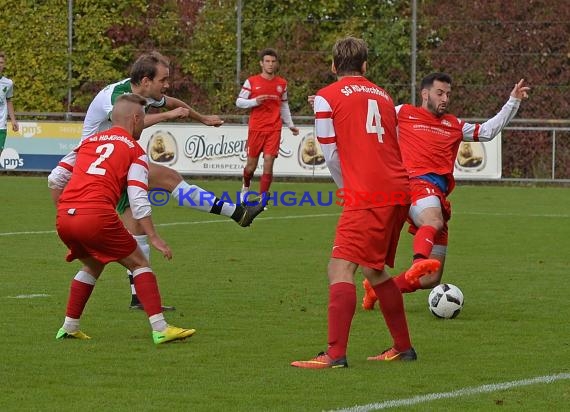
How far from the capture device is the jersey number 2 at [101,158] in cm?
787

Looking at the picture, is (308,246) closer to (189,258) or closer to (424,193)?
(189,258)

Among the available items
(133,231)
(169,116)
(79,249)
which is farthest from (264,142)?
(79,249)

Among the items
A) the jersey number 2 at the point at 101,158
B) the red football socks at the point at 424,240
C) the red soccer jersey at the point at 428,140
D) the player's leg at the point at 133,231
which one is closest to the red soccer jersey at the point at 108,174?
the jersey number 2 at the point at 101,158

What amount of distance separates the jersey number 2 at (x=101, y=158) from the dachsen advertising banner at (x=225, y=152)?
17.9 m

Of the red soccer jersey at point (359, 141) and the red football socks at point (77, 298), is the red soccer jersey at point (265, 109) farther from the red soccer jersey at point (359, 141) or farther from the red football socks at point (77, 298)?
the red soccer jersey at point (359, 141)

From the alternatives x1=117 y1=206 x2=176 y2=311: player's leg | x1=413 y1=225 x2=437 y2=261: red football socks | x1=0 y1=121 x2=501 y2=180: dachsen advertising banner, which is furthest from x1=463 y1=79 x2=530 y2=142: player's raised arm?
x1=0 y1=121 x2=501 y2=180: dachsen advertising banner

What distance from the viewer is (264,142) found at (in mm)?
20281

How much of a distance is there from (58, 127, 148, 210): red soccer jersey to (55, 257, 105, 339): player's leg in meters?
0.52

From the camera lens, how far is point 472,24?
27.0 m

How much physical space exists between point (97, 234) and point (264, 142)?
12569 millimetres

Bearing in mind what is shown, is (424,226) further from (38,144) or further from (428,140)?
(38,144)

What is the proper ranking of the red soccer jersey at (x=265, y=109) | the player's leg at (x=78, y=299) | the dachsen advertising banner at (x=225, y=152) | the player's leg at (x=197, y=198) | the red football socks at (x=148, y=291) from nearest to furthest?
the red football socks at (x=148, y=291), the player's leg at (x=78, y=299), the player's leg at (x=197, y=198), the red soccer jersey at (x=265, y=109), the dachsen advertising banner at (x=225, y=152)

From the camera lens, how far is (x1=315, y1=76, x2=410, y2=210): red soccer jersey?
7223 mm

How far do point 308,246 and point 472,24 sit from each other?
13.6 meters
